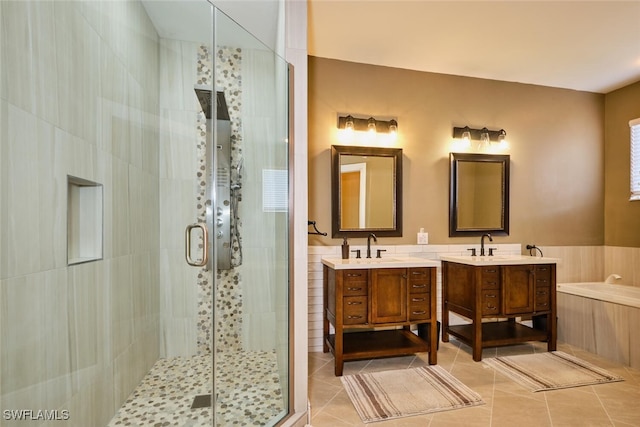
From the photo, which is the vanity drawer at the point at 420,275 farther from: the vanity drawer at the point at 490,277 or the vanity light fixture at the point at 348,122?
the vanity light fixture at the point at 348,122

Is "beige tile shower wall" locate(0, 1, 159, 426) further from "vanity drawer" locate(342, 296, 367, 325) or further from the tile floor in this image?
"vanity drawer" locate(342, 296, 367, 325)

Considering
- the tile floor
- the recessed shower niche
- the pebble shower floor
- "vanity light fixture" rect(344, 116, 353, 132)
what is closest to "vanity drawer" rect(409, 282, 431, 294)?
the tile floor

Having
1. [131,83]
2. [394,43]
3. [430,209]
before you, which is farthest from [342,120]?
[131,83]

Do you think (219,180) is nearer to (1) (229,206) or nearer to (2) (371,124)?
(1) (229,206)

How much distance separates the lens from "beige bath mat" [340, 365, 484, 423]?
6.19ft

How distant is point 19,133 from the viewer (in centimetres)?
108

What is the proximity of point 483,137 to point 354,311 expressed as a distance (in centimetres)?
226

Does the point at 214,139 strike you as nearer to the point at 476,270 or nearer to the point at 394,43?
the point at 394,43

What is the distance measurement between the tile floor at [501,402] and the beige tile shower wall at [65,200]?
46.0 inches

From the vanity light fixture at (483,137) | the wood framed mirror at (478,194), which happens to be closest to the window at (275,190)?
the wood framed mirror at (478,194)

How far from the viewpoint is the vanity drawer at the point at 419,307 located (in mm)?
2459

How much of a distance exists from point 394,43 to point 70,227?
2.66 metres

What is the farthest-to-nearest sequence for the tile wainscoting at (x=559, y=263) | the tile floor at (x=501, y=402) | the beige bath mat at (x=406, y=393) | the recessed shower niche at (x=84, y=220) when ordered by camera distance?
1. the tile wainscoting at (x=559, y=263)
2. the beige bath mat at (x=406, y=393)
3. the tile floor at (x=501, y=402)
4. the recessed shower niche at (x=84, y=220)

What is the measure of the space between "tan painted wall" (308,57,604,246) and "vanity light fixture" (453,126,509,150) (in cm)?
9
